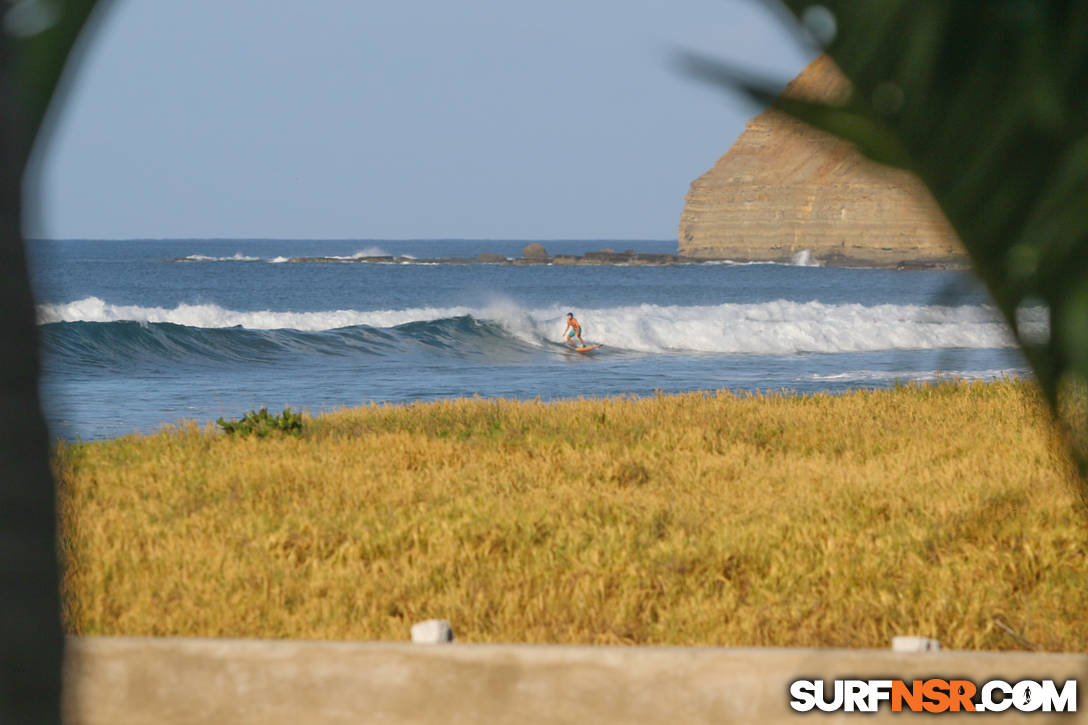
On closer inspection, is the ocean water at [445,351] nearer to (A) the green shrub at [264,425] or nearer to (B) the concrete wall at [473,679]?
(B) the concrete wall at [473,679]

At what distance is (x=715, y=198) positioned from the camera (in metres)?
110

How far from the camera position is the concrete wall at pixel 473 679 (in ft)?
13.0

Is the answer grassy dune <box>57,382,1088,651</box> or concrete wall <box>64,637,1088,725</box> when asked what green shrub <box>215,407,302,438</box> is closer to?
grassy dune <box>57,382,1088,651</box>

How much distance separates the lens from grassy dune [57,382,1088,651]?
17.3 ft

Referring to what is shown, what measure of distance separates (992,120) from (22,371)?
2.41 ft

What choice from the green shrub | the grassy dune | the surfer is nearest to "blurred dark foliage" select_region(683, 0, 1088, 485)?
the grassy dune

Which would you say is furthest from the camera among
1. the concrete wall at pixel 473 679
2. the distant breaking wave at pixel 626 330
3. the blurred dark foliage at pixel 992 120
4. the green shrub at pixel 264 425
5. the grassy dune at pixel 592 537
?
the distant breaking wave at pixel 626 330

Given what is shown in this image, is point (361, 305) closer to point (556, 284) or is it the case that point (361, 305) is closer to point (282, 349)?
point (556, 284)

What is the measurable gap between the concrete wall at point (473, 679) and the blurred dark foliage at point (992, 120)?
11.0ft

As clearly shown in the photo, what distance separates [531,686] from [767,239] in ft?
361

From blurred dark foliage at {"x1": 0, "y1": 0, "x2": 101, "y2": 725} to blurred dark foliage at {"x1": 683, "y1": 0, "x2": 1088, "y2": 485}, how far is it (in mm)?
479

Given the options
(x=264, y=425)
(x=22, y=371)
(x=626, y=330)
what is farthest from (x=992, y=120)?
(x=626, y=330)

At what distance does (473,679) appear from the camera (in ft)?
13.5

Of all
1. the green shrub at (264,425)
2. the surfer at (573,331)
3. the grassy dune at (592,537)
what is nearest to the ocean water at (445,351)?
the surfer at (573,331)
